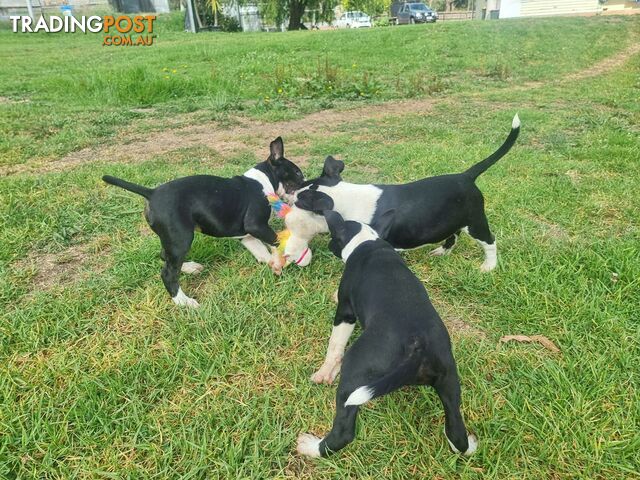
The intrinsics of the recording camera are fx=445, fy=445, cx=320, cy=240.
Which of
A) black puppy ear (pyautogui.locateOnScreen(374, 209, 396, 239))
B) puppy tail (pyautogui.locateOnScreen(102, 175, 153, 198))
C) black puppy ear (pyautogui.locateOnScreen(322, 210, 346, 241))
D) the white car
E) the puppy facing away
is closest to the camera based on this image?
the puppy facing away

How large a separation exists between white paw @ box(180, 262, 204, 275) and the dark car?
135ft

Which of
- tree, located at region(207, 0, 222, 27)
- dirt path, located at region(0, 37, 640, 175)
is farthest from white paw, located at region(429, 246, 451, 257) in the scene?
tree, located at region(207, 0, 222, 27)

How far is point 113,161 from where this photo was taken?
640cm

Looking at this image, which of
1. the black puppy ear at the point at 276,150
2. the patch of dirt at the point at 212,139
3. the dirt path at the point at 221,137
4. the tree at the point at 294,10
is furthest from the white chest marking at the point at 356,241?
the tree at the point at 294,10

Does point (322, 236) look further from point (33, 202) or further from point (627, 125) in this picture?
point (627, 125)

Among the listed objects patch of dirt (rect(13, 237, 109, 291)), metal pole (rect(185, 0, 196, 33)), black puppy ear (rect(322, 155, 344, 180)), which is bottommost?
patch of dirt (rect(13, 237, 109, 291))

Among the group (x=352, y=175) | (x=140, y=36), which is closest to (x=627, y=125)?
(x=352, y=175)

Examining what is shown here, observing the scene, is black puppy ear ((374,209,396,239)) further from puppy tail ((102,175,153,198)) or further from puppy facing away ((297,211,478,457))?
puppy tail ((102,175,153,198))

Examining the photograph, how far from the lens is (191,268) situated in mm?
3926

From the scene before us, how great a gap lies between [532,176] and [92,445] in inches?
210

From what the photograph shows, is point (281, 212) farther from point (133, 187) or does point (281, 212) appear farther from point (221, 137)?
point (221, 137)

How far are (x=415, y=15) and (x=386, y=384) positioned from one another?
44073 mm

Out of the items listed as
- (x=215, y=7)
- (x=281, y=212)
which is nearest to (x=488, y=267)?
(x=281, y=212)

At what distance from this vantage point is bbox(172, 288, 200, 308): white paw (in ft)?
11.2
